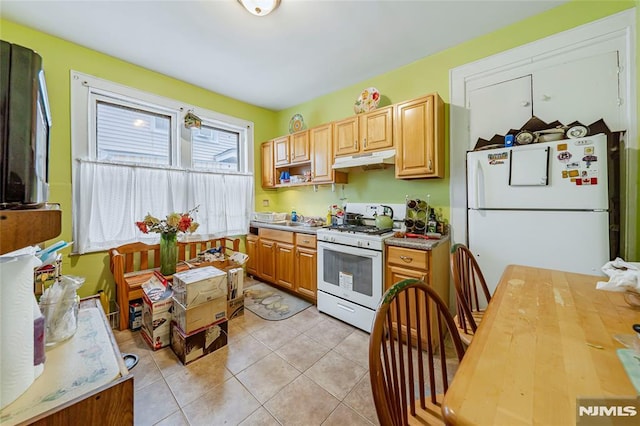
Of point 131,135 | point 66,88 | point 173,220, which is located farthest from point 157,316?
point 66,88

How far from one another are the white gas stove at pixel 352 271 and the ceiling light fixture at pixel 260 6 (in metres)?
1.95

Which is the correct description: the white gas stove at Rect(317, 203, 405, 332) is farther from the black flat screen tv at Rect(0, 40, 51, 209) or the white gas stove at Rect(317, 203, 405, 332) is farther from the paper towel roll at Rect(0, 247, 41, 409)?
the black flat screen tv at Rect(0, 40, 51, 209)

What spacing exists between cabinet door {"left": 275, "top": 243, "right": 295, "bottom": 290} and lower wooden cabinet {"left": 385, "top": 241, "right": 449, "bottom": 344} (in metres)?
1.27

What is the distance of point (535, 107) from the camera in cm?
197

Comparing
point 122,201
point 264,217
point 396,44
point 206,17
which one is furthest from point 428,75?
point 122,201

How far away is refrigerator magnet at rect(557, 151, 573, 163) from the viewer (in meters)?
1.58

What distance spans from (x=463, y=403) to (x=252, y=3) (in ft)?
7.93

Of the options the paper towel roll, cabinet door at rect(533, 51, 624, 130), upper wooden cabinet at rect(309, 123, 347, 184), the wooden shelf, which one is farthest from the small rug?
cabinet door at rect(533, 51, 624, 130)

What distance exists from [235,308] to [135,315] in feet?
2.89

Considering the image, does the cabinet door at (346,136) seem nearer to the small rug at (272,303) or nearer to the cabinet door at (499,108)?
the cabinet door at (499,108)

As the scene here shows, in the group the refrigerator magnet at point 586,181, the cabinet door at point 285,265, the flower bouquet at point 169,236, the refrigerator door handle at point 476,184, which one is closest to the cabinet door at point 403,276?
the refrigerator door handle at point 476,184

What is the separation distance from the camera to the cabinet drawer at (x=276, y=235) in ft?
9.81

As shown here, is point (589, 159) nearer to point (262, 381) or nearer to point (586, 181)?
point (586, 181)

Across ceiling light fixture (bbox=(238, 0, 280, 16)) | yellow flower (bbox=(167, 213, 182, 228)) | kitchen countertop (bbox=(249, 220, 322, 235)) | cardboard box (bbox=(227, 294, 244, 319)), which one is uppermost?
ceiling light fixture (bbox=(238, 0, 280, 16))
